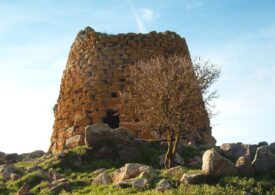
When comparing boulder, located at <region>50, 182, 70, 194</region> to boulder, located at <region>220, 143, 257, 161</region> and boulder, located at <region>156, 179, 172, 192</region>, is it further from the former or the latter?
boulder, located at <region>220, 143, 257, 161</region>

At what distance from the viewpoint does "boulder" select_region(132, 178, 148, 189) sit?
11.0m

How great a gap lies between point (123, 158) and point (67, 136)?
379 centimetres

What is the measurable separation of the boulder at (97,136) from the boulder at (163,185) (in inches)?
183

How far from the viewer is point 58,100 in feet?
65.6

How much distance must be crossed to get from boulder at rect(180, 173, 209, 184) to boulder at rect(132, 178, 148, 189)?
2.62ft

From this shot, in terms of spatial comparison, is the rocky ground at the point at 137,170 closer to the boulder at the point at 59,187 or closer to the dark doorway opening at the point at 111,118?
the boulder at the point at 59,187

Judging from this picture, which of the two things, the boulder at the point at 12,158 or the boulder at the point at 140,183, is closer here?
the boulder at the point at 140,183

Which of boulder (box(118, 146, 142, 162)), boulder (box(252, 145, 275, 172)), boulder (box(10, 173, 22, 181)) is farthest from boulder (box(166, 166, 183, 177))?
boulder (box(10, 173, 22, 181))

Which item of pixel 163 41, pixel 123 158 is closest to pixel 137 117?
pixel 123 158

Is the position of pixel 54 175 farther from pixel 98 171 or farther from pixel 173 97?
pixel 173 97

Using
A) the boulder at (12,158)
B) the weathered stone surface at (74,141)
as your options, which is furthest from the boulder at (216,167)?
the boulder at (12,158)

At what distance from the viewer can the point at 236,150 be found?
45.5ft

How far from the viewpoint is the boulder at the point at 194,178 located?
→ 10.9 metres

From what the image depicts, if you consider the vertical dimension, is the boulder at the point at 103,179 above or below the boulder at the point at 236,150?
below
